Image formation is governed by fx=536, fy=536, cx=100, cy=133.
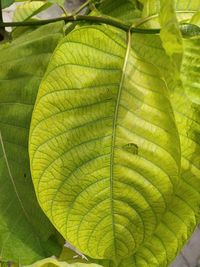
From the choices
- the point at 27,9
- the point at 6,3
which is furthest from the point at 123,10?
the point at 27,9

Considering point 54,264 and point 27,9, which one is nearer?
point 54,264

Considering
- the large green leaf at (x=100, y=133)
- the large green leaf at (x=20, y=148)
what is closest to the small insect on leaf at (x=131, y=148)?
the large green leaf at (x=100, y=133)

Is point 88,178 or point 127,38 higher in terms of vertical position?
point 127,38

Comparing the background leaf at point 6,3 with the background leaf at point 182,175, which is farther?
the background leaf at point 6,3

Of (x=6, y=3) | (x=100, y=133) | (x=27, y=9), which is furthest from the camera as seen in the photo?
(x=27, y=9)

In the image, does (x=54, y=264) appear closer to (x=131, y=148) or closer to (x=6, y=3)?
(x=131, y=148)

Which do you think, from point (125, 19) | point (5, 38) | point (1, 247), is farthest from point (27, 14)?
point (1, 247)

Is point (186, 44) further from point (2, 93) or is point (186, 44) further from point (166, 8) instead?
point (2, 93)

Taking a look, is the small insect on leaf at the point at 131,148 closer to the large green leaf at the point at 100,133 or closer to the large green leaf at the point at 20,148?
the large green leaf at the point at 100,133
